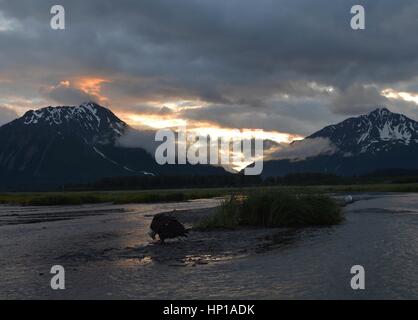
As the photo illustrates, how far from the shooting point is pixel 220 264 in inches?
930

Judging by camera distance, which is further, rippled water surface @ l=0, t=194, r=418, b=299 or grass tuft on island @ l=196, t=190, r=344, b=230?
grass tuft on island @ l=196, t=190, r=344, b=230

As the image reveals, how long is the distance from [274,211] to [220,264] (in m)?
18.6

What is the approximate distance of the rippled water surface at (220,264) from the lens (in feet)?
59.8

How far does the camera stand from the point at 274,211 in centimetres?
4156

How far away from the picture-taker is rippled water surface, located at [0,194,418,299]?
18.2 metres

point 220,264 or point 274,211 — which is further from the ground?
point 274,211

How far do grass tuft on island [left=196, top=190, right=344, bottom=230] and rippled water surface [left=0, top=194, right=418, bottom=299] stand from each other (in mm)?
3764

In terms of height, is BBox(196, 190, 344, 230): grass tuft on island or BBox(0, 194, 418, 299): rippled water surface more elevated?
BBox(196, 190, 344, 230): grass tuft on island

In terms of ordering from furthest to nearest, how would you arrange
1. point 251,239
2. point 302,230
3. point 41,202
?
point 41,202, point 302,230, point 251,239

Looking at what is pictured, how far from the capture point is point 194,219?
165 feet

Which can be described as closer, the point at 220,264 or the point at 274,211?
the point at 220,264
